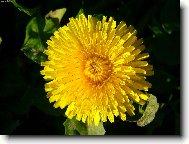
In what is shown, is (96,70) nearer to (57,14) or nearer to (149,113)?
(149,113)

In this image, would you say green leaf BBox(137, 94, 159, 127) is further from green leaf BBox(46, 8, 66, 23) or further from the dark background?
green leaf BBox(46, 8, 66, 23)

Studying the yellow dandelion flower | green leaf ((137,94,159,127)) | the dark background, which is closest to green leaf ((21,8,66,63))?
the dark background

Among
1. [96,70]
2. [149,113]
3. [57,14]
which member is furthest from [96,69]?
[57,14]

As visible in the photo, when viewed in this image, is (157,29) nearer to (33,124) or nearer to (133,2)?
(133,2)

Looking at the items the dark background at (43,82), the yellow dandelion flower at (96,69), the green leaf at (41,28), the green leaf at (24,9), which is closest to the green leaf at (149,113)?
the yellow dandelion flower at (96,69)

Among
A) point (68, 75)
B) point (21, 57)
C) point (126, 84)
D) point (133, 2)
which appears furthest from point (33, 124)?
point (133, 2)

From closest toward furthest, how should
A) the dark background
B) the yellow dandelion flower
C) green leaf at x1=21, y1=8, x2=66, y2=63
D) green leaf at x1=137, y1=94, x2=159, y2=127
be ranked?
the yellow dandelion flower → green leaf at x1=137, y1=94, x2=159, y2=127 → green leaf at x1=21, y1=8, x2=66, y2=63 → the dark background
